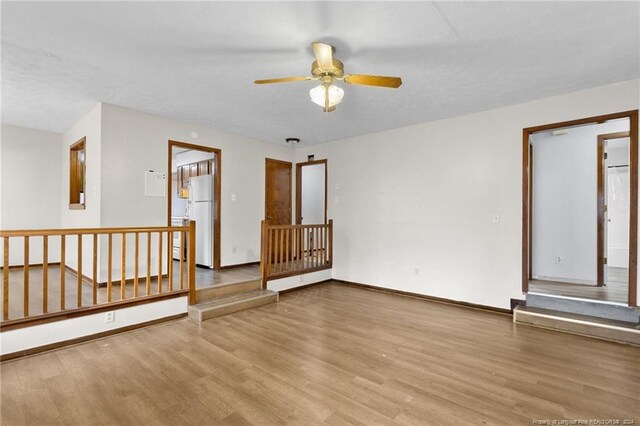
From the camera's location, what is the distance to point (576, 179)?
15.8 feet

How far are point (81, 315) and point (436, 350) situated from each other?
347 cm

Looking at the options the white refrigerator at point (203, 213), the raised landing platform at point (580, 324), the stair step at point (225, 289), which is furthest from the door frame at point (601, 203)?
the white refrigerator at point (203, 213)

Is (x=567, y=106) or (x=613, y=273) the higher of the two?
(x=567, y=106)

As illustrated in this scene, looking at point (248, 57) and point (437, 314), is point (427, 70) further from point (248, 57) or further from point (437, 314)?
point (437, 314)

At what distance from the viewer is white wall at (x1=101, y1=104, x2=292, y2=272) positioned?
414 centimetres

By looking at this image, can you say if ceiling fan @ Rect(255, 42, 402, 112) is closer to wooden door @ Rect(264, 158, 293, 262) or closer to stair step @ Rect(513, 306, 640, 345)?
stair step @ Rect(513, 306, 640, 345)

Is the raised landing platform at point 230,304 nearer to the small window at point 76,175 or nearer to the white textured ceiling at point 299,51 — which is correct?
the white textured ceiling at point 299,51

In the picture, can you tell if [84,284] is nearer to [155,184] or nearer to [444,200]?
[155,184]

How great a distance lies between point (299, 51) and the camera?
8.77 feet

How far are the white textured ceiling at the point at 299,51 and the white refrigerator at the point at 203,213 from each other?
5.60 feet

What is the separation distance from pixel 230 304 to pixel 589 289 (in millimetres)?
4982

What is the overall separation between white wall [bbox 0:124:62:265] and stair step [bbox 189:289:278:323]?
13.7 ft

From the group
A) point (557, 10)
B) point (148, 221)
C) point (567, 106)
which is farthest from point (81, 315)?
point (567, 106)

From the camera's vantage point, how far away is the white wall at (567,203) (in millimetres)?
4680
